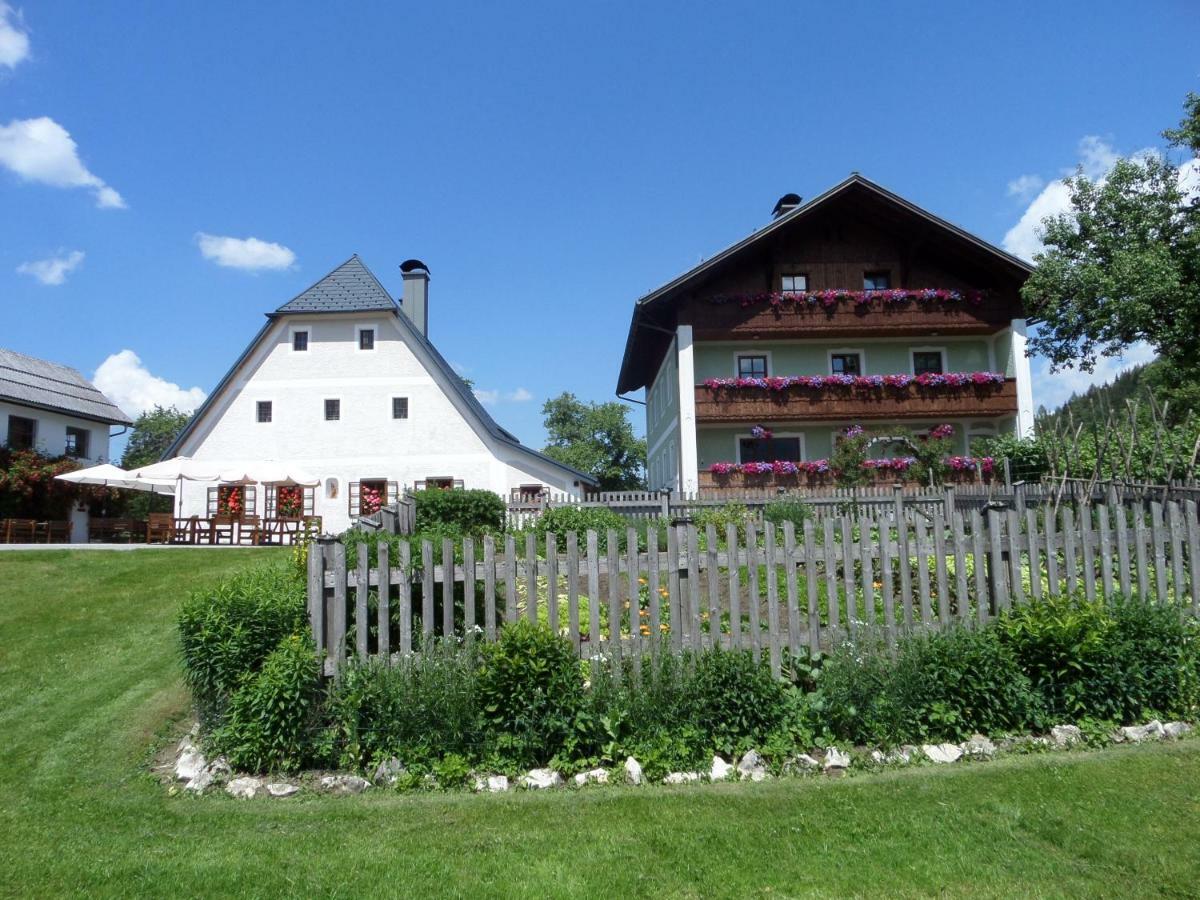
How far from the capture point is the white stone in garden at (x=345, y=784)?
532 cm

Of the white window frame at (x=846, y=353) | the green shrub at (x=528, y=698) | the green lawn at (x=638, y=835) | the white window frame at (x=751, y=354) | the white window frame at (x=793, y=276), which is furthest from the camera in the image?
the white window frame at (x=846, y=353)

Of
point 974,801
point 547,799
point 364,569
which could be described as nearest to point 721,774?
point 547,799

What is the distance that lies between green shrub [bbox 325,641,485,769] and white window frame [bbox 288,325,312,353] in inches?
962

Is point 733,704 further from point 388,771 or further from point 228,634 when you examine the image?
point 228,634

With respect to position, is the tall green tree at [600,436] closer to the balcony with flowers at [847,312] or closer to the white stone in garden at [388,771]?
the balcony with flowers at [847,312]

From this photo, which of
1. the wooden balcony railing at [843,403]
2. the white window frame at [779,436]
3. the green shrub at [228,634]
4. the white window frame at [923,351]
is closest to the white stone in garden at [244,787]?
the green shrub at [228,634]

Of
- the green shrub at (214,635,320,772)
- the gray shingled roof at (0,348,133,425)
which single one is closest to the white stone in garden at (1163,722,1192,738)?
the green shrub at (214,635,320,772)

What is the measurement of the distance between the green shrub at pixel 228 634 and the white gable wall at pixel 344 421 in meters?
21.5

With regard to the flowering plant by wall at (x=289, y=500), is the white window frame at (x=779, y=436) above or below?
above

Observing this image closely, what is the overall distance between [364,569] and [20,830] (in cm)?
237

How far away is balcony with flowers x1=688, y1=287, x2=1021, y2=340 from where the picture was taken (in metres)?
26.3

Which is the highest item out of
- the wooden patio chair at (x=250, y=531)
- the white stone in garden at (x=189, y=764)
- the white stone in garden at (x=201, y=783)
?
the wooden patio chair at (x=250, y=531)

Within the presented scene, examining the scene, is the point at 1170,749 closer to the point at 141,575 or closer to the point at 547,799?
the point at 547,799

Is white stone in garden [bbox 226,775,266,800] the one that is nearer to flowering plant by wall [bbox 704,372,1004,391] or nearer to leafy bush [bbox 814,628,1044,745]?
leafy bush [bbox 814,628,1044,745]
